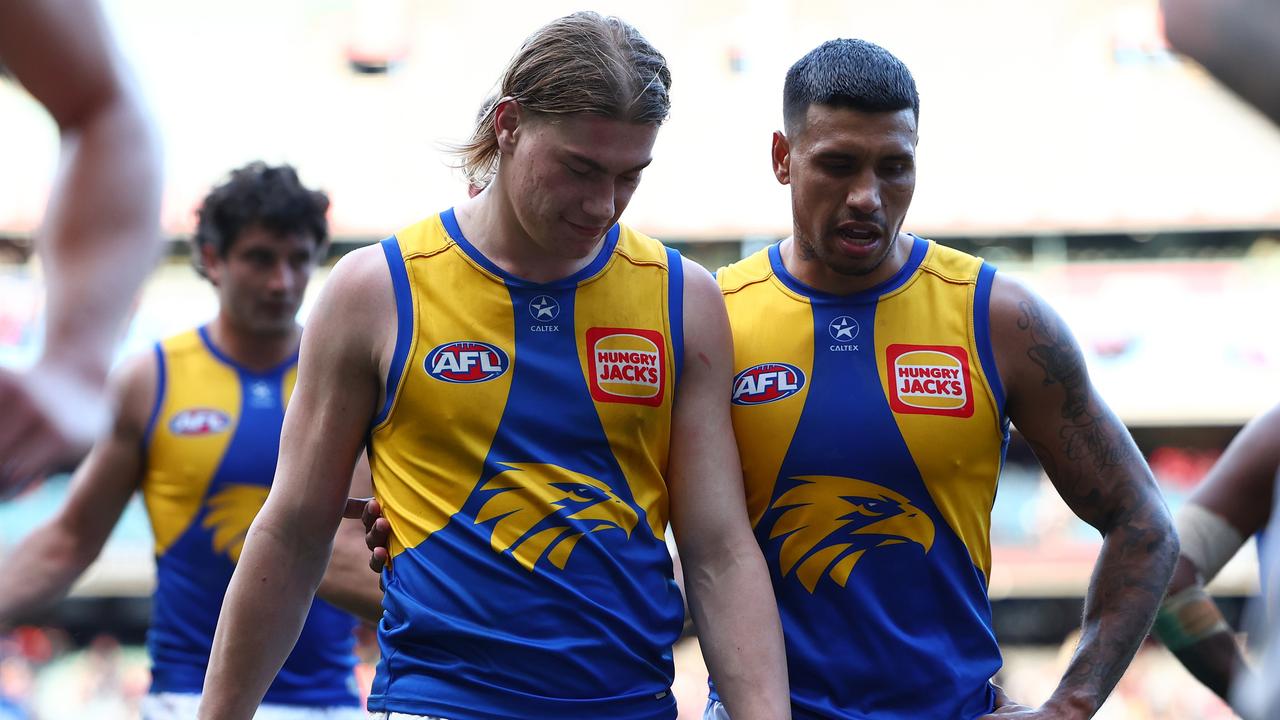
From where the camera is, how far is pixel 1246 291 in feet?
37.5

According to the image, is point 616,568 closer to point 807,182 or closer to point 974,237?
point 807,182

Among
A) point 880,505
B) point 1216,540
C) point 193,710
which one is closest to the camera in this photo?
point 880,505

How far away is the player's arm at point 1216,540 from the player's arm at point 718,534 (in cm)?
147

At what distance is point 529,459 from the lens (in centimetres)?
274

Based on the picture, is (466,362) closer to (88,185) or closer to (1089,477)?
(1089,477)

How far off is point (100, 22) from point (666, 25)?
442 inches

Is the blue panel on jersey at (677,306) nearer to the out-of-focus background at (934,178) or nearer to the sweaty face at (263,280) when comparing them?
the sweaty face at (263,280)

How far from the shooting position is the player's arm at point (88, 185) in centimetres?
117

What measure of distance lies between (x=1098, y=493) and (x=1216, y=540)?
2.73 feet

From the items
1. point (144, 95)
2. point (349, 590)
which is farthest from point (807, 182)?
point (144, 95)

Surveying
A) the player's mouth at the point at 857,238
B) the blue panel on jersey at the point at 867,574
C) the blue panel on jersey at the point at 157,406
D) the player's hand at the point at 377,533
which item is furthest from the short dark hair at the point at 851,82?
the blue panel on jersey at the point at 157,406

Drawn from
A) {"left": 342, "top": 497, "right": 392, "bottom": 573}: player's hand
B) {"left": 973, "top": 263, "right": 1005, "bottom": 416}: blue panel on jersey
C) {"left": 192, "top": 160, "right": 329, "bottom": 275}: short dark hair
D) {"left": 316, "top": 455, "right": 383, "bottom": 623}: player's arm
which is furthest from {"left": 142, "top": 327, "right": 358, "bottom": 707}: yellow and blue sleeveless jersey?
{"left": 973, "top": 263, "right": 1005, "bottom": 416}: blue panel on jersey

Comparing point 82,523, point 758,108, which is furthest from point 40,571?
point 758,108

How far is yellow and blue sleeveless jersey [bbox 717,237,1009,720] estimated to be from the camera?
9.91 ft
